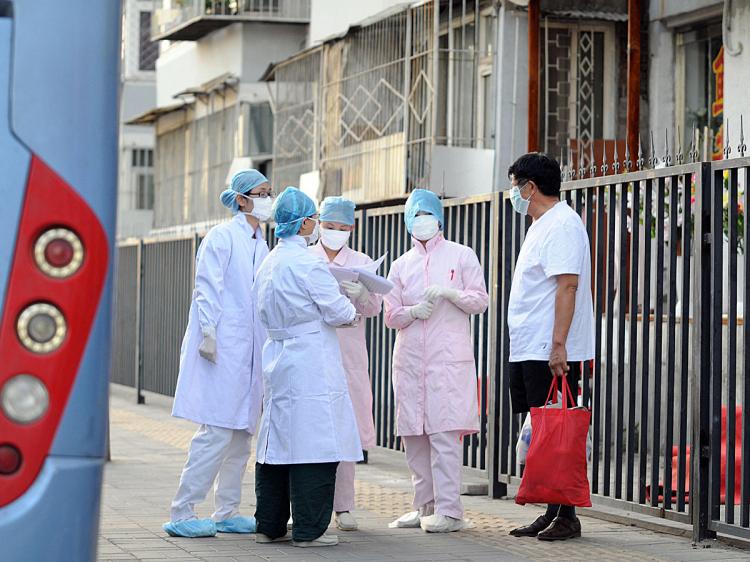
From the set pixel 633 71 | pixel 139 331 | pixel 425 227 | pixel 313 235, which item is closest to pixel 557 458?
pixel 425 227

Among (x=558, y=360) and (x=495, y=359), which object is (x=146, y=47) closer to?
(x=495, y=359)

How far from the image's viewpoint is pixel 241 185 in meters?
8.71

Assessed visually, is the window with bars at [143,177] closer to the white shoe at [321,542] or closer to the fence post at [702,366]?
the white shoe at [321,542]

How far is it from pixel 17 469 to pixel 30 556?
0.22 meters

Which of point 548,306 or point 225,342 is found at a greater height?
point 548,306

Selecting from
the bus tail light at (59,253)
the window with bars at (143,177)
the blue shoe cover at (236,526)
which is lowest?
the blue shoe cover at (236,526)

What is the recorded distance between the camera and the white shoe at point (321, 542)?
25.8 ft

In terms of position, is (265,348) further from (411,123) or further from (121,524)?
(411,123)

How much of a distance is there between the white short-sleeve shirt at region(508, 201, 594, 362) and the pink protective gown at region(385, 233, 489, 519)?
58 cm

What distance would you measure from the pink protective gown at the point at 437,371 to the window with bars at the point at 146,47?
34.4 m

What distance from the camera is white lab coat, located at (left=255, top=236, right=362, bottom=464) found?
770 cm

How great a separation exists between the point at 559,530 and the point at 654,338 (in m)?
1.22

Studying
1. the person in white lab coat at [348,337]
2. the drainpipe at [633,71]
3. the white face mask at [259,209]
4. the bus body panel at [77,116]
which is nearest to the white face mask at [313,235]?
the person in white lab coat at [348,337]

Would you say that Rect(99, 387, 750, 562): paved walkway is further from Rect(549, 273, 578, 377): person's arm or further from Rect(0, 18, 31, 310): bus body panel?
Rect(0, 18, 31, 310): bus body panel
